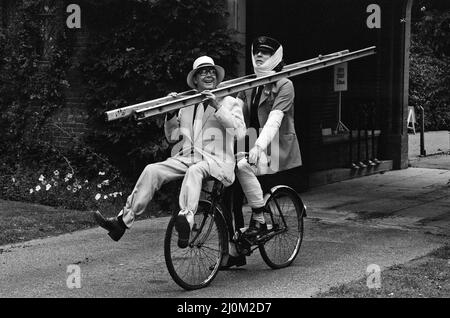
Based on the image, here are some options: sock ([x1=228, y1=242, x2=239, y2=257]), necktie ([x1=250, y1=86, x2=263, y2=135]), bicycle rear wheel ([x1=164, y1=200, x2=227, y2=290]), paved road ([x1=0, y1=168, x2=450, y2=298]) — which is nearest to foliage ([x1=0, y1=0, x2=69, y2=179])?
paved road ([x1=0, y1=168, x2=450, y2=298])

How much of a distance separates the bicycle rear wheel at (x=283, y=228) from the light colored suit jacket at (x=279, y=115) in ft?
1.03

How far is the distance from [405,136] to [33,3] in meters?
7.58

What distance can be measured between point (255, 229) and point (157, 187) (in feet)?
3.70

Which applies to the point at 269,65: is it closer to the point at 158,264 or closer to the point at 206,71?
the point at 206,71

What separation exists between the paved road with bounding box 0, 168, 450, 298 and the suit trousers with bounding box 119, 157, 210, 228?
68 cm

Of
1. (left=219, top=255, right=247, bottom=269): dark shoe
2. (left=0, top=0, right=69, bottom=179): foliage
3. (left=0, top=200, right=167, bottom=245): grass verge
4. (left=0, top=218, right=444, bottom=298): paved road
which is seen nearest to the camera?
(left=0, top=218, right=444, bottom=298): paved road

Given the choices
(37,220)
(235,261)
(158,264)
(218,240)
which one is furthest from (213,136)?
(37,220)

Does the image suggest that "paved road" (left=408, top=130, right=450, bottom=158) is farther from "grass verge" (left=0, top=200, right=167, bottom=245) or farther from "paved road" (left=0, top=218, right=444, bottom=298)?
"grass verge" (left=0, top=200, right=167, bottom=245)

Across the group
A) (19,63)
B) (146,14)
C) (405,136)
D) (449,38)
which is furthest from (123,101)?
(405,136)

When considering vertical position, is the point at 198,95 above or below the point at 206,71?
below

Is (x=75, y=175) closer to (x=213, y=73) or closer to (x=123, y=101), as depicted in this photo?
(x=123, y=101)

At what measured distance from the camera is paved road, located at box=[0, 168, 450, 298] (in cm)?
642

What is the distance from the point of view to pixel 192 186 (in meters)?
6.07

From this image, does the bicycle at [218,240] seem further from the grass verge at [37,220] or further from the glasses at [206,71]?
the grass verge at [37,220]
